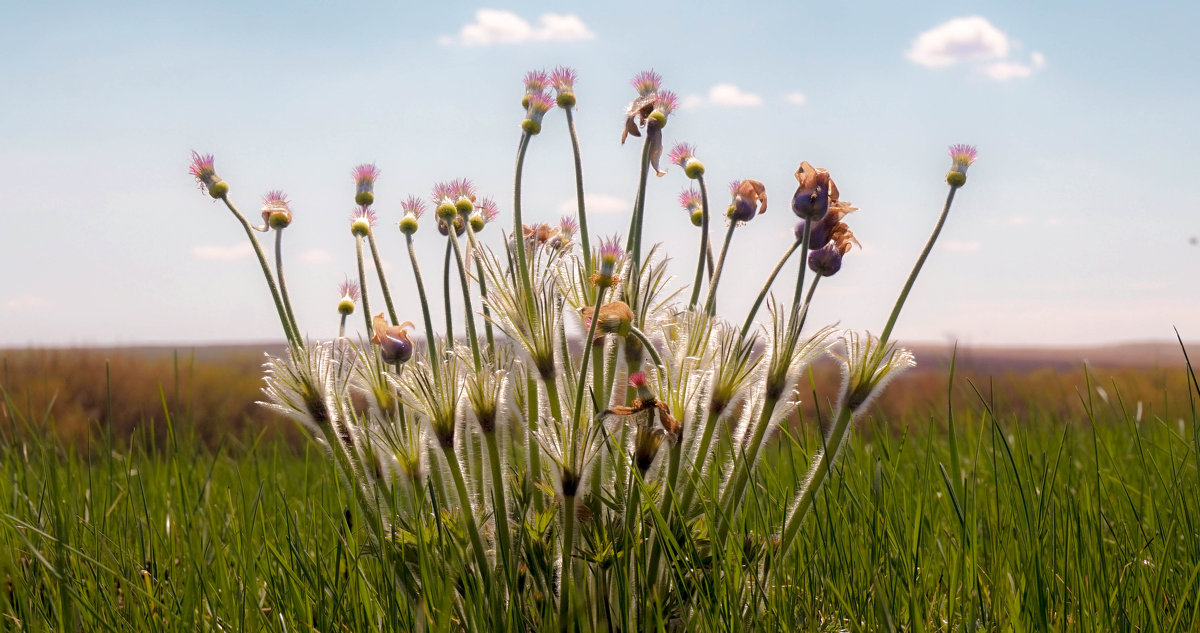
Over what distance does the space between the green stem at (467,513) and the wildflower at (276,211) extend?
2.38 ft

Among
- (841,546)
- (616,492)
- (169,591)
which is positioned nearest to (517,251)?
(616,492)

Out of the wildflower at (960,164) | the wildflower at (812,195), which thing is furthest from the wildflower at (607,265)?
the wildflower at (960,164)

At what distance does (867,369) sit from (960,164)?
49 cm

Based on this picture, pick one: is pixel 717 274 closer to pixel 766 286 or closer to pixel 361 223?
pixel 766 286

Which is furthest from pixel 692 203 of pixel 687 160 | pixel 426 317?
pixel 426 317

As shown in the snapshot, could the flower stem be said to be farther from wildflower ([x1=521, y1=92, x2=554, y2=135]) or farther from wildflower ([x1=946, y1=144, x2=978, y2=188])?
wildflower ([x1=946, y1=144, x2=978, y2=188])

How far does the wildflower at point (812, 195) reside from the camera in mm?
1856

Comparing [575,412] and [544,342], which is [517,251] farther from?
[575,412]

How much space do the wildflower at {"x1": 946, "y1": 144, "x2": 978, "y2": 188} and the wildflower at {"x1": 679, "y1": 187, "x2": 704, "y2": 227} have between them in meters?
0.61

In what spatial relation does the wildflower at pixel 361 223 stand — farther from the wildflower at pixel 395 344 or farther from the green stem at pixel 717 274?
the green stem at pixel 717 274

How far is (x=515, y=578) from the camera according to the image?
190 centimetres

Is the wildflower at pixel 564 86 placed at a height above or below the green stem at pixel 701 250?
above

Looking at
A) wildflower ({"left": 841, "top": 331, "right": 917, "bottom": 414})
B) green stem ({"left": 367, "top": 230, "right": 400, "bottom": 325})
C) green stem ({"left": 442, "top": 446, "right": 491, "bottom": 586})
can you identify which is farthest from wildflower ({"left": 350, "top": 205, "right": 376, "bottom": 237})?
wildflower ({"left": 841, "top": 331, "right": 917, "bottom": 414})

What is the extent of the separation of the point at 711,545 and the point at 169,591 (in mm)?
1456
